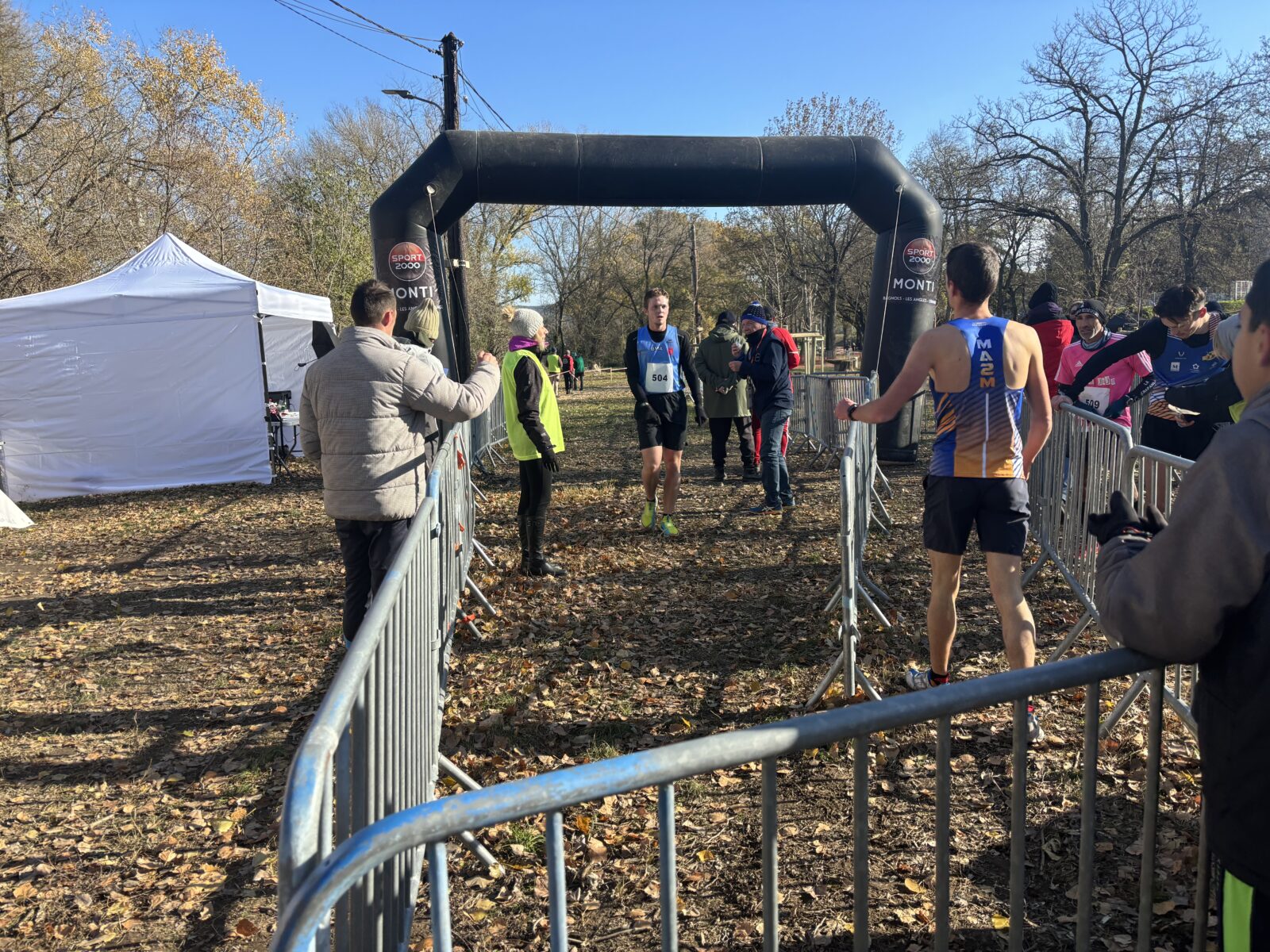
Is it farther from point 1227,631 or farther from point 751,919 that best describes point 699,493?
point 1227,631

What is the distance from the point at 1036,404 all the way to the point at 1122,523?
6.93 feet

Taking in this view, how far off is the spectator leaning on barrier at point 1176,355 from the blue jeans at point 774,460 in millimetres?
3416

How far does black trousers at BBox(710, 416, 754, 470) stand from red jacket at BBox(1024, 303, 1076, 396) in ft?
12.5

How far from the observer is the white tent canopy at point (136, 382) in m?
11.9

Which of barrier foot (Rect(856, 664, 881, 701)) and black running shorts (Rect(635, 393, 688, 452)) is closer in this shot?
barrier foot (Rect(856, 664, 881, 701))

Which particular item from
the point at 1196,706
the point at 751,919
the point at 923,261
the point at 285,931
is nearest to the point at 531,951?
the point at 751,919

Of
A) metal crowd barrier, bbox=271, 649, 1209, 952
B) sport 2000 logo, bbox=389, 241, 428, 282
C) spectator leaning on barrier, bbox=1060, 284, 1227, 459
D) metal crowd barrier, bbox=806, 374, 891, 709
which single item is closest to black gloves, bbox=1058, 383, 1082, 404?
spectator leaning on barrier, bbox=1060, 284, 1227, 459

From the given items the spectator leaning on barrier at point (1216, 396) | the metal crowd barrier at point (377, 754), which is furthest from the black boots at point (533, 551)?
the spectator leaning on barrier at point (1216, 396)

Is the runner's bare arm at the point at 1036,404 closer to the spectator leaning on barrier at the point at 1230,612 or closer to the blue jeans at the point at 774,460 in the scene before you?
the spectator leaning on barrier at the point at 1230,612

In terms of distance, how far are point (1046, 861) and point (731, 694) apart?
6.18 feet

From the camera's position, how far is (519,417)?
6379 millimetres

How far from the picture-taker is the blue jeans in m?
8.87

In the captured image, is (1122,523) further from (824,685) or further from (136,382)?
(136,382)

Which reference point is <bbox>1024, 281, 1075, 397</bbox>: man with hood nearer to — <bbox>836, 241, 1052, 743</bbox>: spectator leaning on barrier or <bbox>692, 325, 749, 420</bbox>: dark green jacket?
<bbox>692, 325, 749, 420</bbox>: dark green jacket
